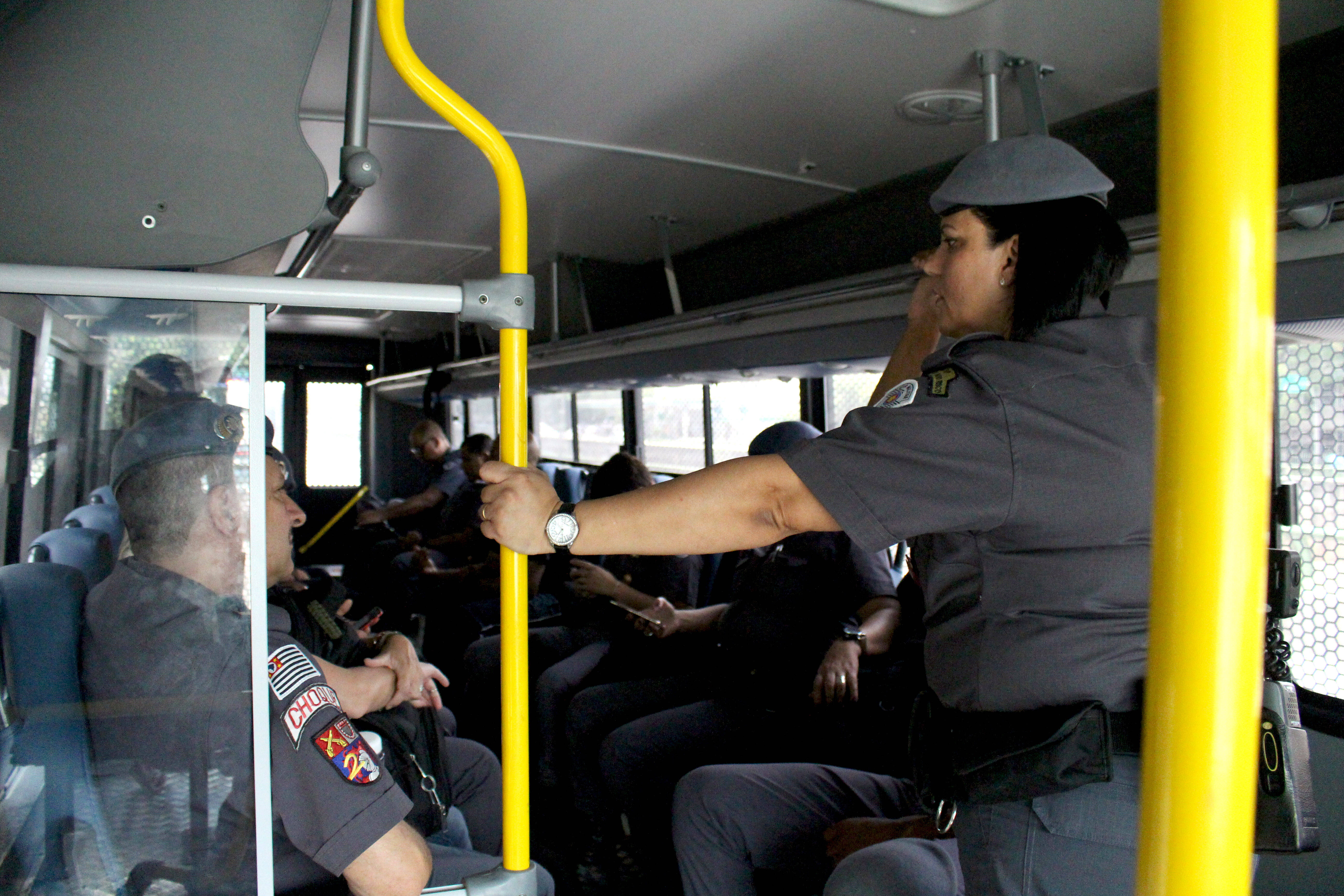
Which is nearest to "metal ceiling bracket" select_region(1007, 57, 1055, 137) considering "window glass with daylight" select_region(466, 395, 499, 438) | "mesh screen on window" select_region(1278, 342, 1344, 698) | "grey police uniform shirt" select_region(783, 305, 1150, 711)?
"mesh screen on window" select_region(1278, 342, 1344, 698)

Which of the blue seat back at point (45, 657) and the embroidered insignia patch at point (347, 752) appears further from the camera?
the embroidered insignia patch at point (347, 752)

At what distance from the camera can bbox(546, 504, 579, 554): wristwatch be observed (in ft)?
4.20

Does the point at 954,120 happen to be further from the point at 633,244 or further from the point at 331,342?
the point at 331,342

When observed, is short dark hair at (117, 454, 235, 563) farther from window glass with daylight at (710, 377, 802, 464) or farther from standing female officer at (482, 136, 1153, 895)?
window glass with daylight at (710, 377, 802, 464)

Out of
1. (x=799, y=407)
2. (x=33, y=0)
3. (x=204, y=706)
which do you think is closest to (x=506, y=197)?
(x=33, y=0)

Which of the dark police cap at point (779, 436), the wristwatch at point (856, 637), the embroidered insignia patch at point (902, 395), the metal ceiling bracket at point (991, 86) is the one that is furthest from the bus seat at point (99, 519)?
the dark police cap at point (779, 436)

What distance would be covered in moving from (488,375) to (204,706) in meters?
6.22

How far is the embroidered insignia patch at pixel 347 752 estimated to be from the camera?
4.80 ft

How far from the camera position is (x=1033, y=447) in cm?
128

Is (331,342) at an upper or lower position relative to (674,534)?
upper

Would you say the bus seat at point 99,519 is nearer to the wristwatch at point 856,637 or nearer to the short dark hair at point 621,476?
the wristwatch at point 856,637

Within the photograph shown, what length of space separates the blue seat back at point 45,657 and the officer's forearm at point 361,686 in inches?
24.2

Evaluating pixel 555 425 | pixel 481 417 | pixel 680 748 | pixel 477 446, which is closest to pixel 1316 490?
pixel 680 748

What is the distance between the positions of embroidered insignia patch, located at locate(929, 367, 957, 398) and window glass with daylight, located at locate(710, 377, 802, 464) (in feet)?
9.30
